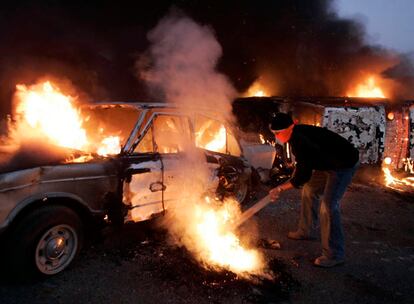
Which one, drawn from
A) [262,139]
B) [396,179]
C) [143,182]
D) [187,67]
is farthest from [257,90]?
[143,182]

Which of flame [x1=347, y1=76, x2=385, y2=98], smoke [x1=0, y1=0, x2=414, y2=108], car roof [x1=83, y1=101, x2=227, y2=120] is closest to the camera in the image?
car roof [x1=83, y1=101, x2=227, y2=120]

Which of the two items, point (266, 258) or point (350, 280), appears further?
point (266, 258)

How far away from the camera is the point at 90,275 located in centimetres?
365

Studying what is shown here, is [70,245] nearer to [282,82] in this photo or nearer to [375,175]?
[375,175]

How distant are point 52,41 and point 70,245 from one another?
37.5ft

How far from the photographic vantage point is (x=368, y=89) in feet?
68.0

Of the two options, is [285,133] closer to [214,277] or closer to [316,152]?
[316,152]

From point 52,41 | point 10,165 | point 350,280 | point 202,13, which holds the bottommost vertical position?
point 350,280

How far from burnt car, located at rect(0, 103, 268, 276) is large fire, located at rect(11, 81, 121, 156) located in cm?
21

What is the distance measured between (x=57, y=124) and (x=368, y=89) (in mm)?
20173

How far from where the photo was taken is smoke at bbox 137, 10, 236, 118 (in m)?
6.22

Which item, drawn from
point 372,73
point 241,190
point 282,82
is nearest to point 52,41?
point 241,190

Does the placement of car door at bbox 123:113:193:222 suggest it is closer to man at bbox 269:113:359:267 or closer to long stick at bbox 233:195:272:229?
long stick at bbox 233:195:272:229

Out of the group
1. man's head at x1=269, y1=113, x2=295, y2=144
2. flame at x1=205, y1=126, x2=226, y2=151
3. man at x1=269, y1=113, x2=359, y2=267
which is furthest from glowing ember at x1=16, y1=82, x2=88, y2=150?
man at x1=269, y1=113, x2=359, y2=267
